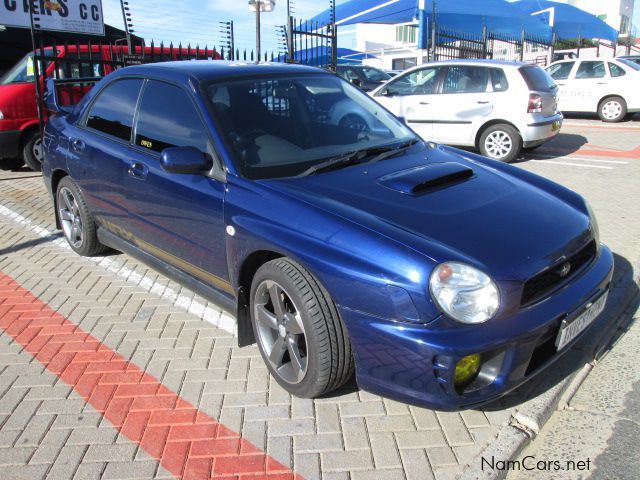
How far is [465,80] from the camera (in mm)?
8977

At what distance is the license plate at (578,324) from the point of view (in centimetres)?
252

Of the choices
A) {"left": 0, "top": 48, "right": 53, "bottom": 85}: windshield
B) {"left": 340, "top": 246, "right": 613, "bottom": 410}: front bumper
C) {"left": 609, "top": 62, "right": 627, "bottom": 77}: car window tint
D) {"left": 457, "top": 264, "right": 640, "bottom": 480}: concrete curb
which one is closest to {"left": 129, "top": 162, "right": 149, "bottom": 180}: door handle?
{"left": 340, "top": 246, "right": 613, "bottom": 410}: front bumper

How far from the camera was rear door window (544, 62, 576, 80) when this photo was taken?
14430 mm

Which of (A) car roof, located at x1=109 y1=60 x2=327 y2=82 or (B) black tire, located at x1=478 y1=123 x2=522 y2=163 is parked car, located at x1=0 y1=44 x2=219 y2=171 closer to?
(A) car roof, located at x1=109 y1=60 x2=327 y2=82

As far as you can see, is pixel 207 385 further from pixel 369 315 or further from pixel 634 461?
pixel 634 461

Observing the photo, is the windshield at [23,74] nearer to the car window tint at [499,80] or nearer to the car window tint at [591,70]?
the car window tint at [499,80]

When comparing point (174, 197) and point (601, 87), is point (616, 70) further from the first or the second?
point (174, 197)

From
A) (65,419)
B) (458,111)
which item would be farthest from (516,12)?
(65,419)

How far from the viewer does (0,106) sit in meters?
7.96

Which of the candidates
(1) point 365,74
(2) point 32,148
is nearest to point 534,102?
(2) point 32,148

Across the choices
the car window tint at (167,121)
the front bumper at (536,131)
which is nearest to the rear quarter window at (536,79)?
the front bumper at (536,131)

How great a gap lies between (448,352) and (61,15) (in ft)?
36.5

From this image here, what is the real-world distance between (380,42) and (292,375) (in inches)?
1718

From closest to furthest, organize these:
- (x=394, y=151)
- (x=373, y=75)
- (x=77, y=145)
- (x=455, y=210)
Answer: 1. (x=455, y=210)
2. (x=394, y=151)
3. (x=77, y=145)
4. (x=373, y=75)
